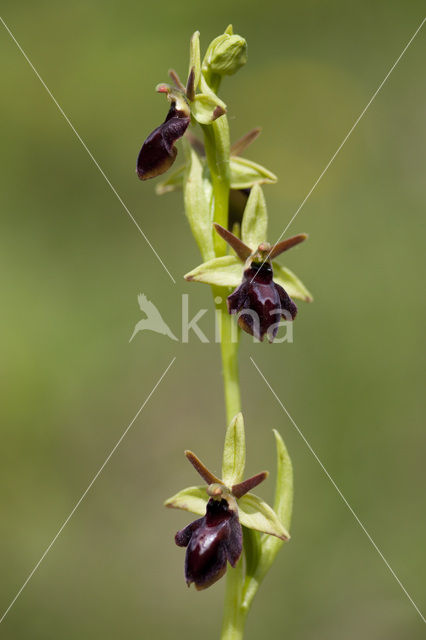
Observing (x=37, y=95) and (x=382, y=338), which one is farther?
(x=37, y=95)

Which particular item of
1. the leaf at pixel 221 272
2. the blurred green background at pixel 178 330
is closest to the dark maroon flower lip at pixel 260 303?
the leaf at pixel 221 272

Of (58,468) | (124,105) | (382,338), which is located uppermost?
(124,105)

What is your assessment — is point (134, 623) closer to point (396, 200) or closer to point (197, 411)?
point (197, 411)

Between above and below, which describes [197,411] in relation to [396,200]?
below

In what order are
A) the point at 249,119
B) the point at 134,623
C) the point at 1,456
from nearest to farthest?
1. the point at 134,623
2. the point at 1,456
3. the point at 249,119

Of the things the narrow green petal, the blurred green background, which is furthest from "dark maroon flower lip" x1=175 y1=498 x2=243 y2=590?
the blurred green background

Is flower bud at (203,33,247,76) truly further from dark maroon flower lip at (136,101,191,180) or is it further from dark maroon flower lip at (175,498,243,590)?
dark maroon flower lip at (175,498,243,590)

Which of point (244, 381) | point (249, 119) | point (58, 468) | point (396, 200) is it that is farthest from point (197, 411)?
point (249, 119)
